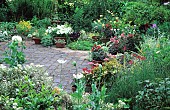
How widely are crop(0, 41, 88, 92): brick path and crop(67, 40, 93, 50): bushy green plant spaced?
0.81 ft

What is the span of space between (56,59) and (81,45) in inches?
55.4

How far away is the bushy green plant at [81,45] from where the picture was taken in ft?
26.9

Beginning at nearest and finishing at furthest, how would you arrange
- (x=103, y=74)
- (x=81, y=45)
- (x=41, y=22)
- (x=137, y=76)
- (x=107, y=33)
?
(x=137, y=76) < (x=103, y=74) < (x=81, y=45) < (x=107, y=33) < (x=41, y=22)

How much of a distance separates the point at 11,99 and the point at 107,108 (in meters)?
1.06

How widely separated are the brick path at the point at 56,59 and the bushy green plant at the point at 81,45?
246 millimetres

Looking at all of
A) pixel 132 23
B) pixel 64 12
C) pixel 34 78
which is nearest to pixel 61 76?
pixel 34 78

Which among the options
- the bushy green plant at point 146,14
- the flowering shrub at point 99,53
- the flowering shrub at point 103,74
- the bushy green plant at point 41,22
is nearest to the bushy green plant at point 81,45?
the bushy green plant at point 146,14

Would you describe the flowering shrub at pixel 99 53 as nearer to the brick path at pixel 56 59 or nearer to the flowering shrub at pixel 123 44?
the brick path at pixel 56 59

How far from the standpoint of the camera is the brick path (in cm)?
582

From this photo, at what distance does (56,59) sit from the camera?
714 centimetres

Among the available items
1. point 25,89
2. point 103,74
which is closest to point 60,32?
point 103,74

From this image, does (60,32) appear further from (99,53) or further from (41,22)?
(99,53)

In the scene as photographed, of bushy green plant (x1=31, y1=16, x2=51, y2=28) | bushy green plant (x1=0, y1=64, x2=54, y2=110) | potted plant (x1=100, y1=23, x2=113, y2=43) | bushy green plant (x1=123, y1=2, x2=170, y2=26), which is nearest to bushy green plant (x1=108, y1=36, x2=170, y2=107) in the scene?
bushy green plant (x1=0, y1=64, x2=54, y2=110)

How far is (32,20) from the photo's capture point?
10.5m
